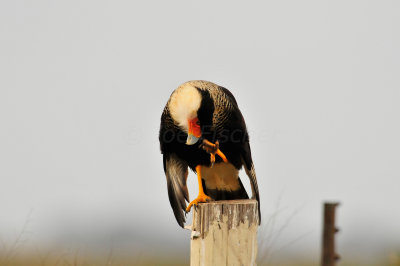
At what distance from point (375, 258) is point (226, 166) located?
2.30 metres

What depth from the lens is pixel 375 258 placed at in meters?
5.72

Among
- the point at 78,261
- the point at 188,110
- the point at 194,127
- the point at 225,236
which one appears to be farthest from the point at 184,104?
the point at 225,236

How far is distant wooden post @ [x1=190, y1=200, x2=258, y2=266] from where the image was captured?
A: 277 cm

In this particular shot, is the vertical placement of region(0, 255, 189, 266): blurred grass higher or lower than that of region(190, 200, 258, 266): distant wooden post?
lower

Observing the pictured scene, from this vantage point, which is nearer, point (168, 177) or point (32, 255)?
point (32, 255)

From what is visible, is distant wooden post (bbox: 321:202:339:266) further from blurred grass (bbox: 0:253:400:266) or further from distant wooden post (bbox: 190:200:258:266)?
distant wooden post (bbox: 190:200:258:266)

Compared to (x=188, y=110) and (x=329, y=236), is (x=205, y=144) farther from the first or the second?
(x=329, y=236)

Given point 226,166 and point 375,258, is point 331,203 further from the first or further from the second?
point 375,258

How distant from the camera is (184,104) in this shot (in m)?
4.07

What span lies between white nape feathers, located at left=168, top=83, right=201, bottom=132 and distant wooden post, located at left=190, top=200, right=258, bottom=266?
1310 millimetres

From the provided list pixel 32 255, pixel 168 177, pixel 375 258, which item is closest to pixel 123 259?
pixel 32 255

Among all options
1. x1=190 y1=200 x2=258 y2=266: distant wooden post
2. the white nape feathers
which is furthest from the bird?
x1=190 y1=200 x2=258 y2=266: distant wooden post

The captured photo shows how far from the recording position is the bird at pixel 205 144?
4.16 meters

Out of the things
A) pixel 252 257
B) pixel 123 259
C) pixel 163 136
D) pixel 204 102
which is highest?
pixel 204 102
